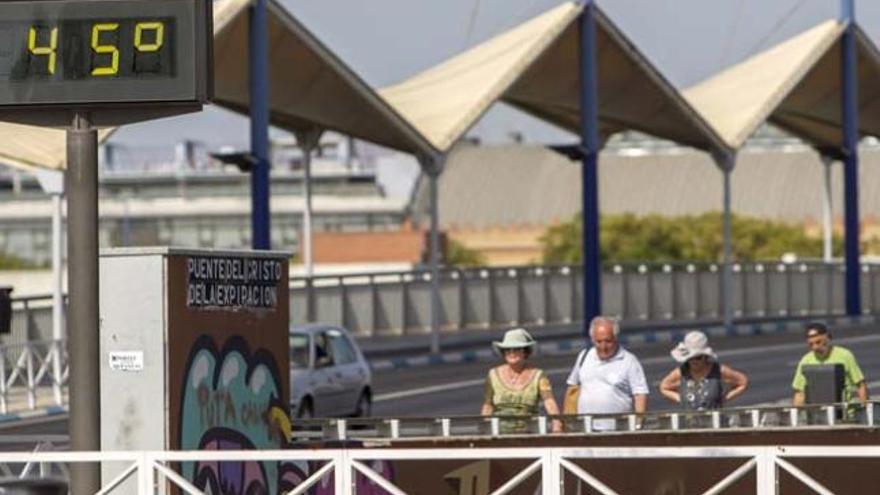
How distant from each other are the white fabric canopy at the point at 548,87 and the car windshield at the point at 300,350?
18.5 m

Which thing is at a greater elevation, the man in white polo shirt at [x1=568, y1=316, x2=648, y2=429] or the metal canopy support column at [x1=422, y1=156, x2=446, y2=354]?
the metal canopy support column at [x1=422, y1=156, x2=446, y2=354]

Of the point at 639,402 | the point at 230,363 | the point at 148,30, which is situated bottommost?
the point at 639,402

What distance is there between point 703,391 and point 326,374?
1264 centimetres

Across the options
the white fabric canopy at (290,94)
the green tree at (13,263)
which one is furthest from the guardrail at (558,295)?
the green tree at (13,263)

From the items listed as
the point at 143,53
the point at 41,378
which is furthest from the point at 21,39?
the point at 41,378

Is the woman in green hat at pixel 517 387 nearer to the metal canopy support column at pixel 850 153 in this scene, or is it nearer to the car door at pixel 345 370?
the car door at pixel 345 370

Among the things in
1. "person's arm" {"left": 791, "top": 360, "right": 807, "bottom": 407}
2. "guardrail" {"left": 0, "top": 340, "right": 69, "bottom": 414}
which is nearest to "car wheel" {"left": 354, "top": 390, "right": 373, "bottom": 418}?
"guardrail" {"left": 0, "top": 340, "right": 69, "bottom": 414}

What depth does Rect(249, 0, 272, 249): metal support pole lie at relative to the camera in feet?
140

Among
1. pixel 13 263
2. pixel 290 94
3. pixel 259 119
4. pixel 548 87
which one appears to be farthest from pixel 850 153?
pixel 13 263

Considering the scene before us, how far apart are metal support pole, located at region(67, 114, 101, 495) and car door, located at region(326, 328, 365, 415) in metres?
16.6

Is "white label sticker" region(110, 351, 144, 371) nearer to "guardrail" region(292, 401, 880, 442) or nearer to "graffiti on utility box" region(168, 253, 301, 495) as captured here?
"graffiti on utility box" region(168, 253, 301, 495)

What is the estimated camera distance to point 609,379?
18078 mm

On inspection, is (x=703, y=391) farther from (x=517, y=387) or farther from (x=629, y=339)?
(x=629, y=339)

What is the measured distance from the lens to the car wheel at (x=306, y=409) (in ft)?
97.8
